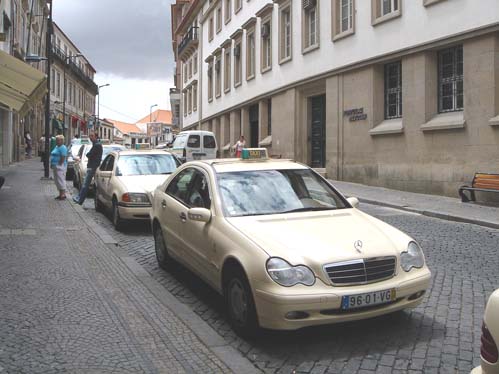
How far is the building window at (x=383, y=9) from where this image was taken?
17969mm

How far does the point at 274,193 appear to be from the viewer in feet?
19.2

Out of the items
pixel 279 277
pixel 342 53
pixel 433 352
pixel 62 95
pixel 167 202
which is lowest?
pixel 433 352

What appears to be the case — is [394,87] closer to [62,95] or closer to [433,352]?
[433,352]

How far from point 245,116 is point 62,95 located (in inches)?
1256

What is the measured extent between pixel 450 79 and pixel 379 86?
313 cm

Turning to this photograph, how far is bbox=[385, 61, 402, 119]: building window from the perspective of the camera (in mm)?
18102

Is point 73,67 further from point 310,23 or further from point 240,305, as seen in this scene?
point 240,305

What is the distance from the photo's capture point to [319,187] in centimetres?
628

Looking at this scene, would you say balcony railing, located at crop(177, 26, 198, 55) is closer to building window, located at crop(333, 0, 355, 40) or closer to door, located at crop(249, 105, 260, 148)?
door, located at crop(249, 105, 260, 148)

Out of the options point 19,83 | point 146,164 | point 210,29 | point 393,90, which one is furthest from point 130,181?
point 210,29

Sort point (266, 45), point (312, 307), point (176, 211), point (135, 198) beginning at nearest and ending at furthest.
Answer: point (312, 307) → point (176, 211) → point (135, 198) → point (266, 45)

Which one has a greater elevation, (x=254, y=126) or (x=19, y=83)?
(x=254, y=126)

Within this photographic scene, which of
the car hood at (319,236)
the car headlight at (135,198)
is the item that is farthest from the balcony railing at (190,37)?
the car hood at (319,236)

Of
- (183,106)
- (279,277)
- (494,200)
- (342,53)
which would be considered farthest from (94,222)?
(183,106)
